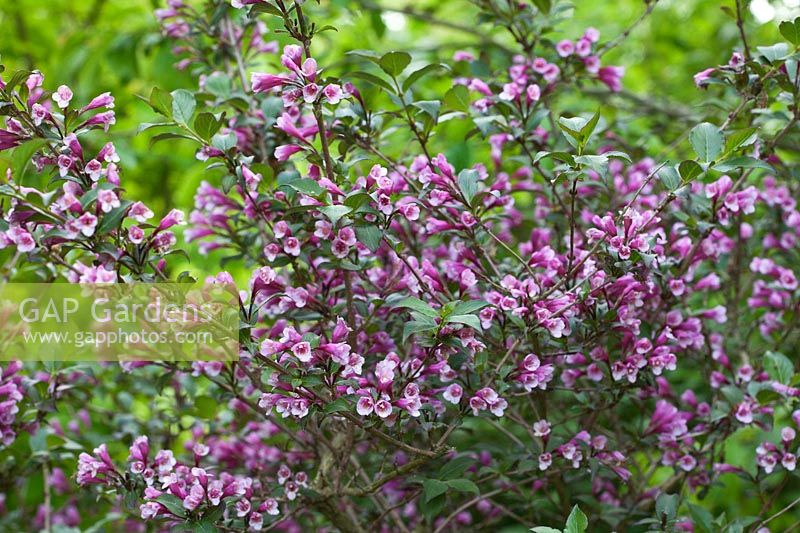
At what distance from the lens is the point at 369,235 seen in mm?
1638

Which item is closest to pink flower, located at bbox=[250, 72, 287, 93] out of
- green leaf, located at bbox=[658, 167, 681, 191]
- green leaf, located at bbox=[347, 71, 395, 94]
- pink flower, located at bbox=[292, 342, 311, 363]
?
green leaf, located at bbox=[347, 71, 395, 94]

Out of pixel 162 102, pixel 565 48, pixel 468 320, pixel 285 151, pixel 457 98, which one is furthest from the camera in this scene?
pixel 565 48

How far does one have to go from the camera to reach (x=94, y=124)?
1755 millimetres

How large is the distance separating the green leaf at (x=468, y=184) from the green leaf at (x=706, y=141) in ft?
1.53

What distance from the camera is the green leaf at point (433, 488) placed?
5.90 ft

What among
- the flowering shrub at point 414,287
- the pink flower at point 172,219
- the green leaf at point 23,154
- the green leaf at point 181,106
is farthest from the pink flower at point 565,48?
the green leaf at point 23,154

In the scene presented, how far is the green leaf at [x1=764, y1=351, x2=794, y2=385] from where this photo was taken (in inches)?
81.5

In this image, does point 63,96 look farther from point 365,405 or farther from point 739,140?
point 739,140

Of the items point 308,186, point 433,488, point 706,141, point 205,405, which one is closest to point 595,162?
point 706,141

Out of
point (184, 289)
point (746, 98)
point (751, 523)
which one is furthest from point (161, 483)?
point (746, 98)

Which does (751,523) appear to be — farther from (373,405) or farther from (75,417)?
(75,417)

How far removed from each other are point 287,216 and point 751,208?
107 cm

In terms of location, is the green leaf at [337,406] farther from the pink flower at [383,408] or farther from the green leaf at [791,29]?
the green leaf at [791,29]

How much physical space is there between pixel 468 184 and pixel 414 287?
255 mm
